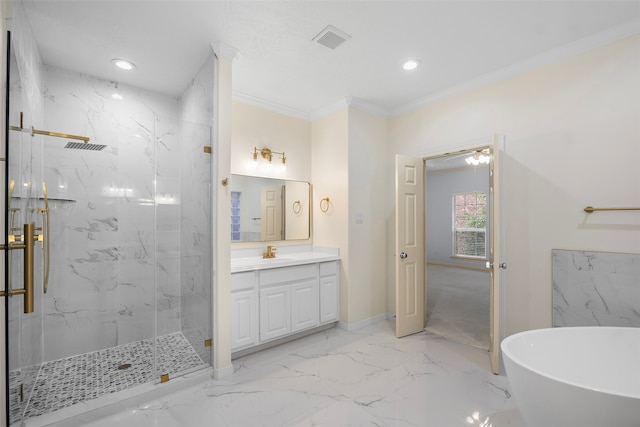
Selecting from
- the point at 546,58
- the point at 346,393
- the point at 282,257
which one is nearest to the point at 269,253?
the point at 282,257

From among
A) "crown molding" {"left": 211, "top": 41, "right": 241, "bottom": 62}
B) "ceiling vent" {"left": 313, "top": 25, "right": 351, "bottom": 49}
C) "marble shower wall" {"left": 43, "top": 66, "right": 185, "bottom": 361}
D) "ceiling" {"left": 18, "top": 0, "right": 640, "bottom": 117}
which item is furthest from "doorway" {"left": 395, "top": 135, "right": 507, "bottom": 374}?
"marble shower wall" {"left": 43, "top": 66, "right": 185, "bottom": 361}

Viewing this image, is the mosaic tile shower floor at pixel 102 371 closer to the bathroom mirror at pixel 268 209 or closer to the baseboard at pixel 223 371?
the baseboard at pixel 223 371

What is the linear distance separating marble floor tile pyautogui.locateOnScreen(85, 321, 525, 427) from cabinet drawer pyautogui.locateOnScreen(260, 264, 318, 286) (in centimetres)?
69

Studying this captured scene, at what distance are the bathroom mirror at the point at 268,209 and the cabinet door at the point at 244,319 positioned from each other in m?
0.79

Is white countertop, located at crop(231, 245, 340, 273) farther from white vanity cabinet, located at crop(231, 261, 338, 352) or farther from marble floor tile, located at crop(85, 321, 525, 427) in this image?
marble floor tile, located at crop(85, 321, 525, 427)

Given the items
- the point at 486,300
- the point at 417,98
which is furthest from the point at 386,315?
the point at 417,98

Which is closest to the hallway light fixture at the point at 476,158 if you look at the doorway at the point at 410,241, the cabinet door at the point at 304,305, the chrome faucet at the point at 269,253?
the doorway at the point at 410,241

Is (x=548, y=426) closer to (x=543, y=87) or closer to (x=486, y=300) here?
(x=543, y=87)

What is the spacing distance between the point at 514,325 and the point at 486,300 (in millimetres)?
2139

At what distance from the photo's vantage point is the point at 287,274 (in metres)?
3.07

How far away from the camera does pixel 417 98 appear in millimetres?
3543

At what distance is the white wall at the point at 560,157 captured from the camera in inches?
87.2

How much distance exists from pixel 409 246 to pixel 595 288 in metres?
1.58

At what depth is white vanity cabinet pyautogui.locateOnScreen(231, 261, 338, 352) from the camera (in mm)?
2725
